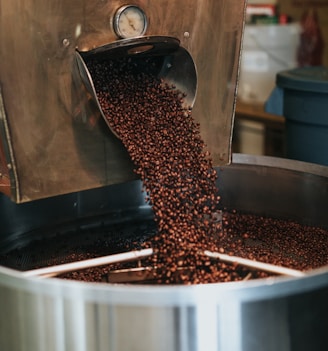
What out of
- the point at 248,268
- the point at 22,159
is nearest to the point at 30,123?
the point at 22,159

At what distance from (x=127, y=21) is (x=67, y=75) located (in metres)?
0.18

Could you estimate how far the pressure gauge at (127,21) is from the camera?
4.98 feet

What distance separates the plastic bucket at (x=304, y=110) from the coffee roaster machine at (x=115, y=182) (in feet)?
0.84

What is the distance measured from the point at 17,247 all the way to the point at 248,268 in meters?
0.72

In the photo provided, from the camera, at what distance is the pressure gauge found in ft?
4.98

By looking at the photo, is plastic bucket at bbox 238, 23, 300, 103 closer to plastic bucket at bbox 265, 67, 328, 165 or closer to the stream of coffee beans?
plastic bucket at bbox 265, 67, 328, 165

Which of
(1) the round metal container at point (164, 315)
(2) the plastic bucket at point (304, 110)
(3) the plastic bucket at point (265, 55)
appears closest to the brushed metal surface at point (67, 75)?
(1) the round metal container at point (164, 315)

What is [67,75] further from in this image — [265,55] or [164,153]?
[265,55]

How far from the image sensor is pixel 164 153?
5.49 feet

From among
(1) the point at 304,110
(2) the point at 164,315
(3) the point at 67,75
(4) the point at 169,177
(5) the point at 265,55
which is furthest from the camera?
(5) the point at 265,55

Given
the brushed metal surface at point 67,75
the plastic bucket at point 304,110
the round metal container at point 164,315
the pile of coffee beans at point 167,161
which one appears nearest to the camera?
the round metal container at point 164,315

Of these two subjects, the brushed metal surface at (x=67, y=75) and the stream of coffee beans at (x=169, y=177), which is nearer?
the brushed metal surface at (x=67, y=75)

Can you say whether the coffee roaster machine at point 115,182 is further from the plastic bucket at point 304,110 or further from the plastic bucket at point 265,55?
the plastic bucket at point 265,55

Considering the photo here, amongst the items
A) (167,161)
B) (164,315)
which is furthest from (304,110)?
(164,315)
